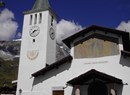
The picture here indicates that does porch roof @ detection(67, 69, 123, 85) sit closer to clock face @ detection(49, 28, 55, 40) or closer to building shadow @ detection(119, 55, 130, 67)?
building shadow @ detection(119, 55, 130, 67)

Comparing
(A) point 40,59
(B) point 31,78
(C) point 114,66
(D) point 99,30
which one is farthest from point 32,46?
(C) point 114,66

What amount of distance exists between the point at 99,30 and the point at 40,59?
24.2ft

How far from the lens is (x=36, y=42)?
2662 centimetres

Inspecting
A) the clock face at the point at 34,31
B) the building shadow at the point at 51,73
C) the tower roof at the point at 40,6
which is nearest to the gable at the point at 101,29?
the building shadow at the point at 51,73

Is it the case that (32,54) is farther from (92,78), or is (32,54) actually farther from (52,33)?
(92,78)

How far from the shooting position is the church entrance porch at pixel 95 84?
18.5 m

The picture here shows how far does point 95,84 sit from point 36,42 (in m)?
9.29

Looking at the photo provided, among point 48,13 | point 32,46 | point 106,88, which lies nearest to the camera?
point 106,88

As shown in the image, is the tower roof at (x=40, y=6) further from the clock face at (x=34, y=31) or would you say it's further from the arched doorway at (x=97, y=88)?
the arched doorway at (x=97, y=88)

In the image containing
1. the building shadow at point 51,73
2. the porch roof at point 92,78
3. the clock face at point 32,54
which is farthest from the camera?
the clock face at point 32,54

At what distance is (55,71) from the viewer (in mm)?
21594

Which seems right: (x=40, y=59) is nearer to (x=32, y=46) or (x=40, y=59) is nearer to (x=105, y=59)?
(x=32, y=46)

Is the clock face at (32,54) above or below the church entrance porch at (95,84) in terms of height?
above

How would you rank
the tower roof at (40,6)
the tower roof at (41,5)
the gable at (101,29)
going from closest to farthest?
1. the gable at (101,29)
2. the tower roof at (40,6)
3. the tower roof at (41,5)
